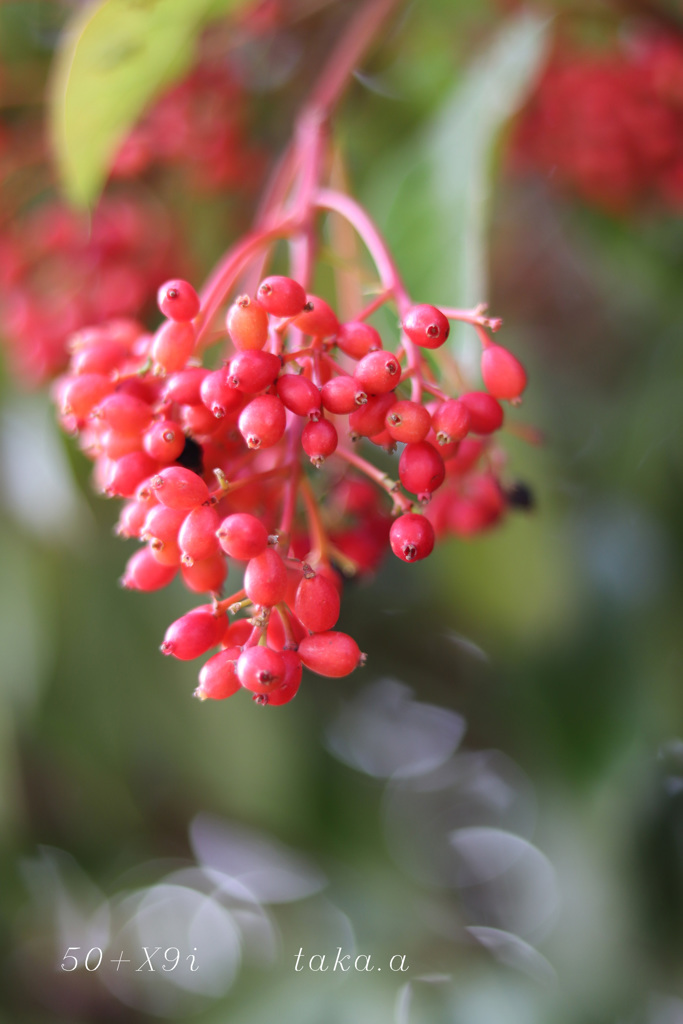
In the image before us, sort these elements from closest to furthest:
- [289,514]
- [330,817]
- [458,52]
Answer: [289,514] < [458,52] < [330,817]

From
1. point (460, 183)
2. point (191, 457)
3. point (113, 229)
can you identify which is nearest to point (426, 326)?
point (191, 457)

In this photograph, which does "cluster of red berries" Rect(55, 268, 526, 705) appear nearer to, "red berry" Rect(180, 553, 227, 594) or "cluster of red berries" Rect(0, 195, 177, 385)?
"red berry" Rect(180, 553, 227, 594)

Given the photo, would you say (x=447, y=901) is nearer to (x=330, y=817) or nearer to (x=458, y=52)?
(x=330, y=817)

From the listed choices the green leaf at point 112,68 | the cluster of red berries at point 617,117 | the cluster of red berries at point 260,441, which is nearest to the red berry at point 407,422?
the cluster of red berries at point 260,441

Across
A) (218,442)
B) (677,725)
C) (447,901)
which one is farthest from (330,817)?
(218,442)

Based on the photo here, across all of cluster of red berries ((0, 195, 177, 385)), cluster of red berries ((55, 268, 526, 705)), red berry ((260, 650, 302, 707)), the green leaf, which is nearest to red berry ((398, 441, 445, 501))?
cluster of red berries ((55, 268, 526, 705))

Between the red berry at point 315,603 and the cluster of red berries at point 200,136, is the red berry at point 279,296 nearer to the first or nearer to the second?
the red berry at point 315,603
